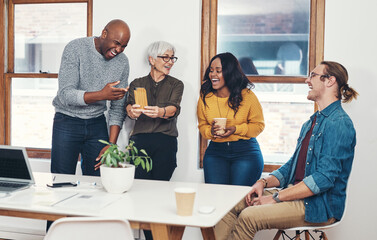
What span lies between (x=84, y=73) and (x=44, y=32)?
1.12 m

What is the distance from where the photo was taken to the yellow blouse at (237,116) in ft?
9.50

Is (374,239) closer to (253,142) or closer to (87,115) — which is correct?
(253,142)

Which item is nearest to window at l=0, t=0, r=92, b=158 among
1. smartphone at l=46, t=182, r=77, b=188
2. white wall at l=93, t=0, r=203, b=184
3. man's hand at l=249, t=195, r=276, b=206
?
white wall at l=93, t=0, r=203, b=184

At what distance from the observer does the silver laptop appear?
79.4 inches

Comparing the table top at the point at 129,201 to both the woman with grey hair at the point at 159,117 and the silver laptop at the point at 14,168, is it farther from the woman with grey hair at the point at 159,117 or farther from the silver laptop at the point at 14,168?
the woman with grey hair at the point at 159,117

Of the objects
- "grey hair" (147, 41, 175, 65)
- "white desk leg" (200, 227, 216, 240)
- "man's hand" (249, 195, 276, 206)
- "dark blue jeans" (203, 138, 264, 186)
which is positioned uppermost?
"grey hair" (147, 41, 175, 65)

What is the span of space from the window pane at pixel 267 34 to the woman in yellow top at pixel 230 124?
1.13 feet

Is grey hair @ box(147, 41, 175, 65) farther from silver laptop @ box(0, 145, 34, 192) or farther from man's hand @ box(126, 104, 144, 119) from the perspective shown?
silver laptop @ box(0, 145, 34, 192)

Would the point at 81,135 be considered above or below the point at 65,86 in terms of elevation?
below

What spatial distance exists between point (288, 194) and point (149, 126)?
3.84 ft

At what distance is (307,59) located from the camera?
3258mm

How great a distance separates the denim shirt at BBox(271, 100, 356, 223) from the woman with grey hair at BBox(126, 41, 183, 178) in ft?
3.47

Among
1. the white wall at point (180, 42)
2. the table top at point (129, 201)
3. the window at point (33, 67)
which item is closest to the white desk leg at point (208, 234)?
the table top at point (129, 201)

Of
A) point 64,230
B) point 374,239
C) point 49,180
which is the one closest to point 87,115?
point 49,180
